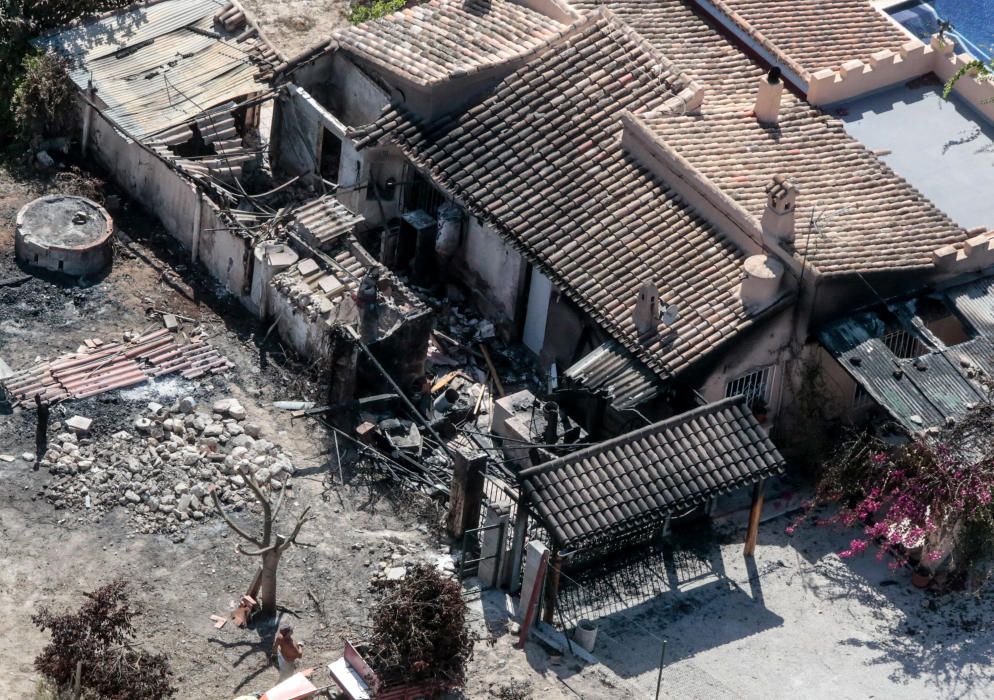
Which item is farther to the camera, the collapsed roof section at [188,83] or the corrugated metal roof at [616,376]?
the collapsed roof section at [188,83]

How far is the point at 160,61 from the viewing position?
47500mm

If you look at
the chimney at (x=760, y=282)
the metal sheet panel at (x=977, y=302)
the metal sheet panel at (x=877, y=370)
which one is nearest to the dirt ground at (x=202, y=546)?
the chimney at (x=760, y=282)

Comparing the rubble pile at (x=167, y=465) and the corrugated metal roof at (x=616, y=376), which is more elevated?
the corrugated metal roof at (x=616, y=376)

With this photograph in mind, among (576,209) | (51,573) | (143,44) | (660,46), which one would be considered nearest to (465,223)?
(576,209)

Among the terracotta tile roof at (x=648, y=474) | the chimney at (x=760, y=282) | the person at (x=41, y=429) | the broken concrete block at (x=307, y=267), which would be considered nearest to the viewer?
the terracotta tile roof at (x=648, y=474)

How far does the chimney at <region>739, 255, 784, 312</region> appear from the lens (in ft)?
129

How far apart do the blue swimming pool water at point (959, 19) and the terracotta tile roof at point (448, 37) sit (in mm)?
14173

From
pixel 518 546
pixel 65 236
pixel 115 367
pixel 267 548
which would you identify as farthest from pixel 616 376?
pixel 65 236

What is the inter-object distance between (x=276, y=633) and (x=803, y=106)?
701 inches

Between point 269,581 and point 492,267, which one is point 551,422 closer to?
point 492,267

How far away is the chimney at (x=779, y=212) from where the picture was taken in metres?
39.4

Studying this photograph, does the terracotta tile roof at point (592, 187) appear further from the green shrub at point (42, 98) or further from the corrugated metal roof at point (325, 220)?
the green shrub at point (42, 98)

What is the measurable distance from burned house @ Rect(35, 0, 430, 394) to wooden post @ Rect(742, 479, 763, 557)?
7792mm

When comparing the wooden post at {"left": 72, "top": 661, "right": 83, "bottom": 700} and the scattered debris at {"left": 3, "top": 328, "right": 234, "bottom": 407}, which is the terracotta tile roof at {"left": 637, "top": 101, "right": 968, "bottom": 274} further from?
the wooden post at {"left": 72, "top": 661, "right": 83, "bottom": 700}
